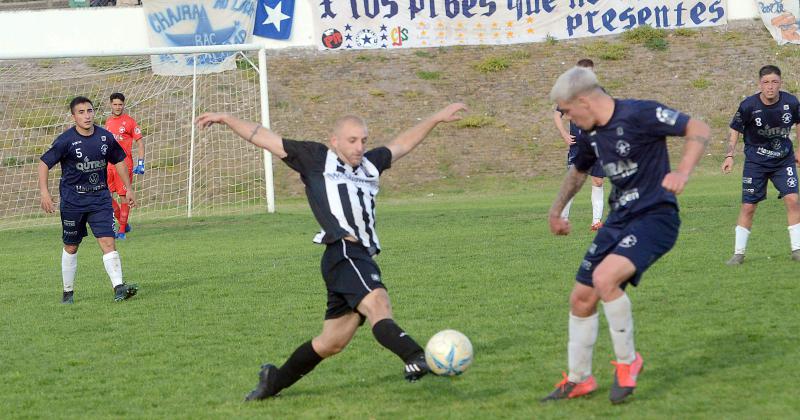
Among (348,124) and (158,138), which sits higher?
(348,124)

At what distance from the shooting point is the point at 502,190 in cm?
2614

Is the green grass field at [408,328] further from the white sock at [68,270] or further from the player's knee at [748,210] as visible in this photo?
the player's knee at [748,210]

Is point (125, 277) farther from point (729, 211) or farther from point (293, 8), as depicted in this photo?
point (293, 8)

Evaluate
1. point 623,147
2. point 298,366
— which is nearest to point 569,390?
point 623,147

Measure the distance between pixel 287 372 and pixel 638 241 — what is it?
2.26 meters

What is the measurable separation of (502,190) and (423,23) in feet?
26.5

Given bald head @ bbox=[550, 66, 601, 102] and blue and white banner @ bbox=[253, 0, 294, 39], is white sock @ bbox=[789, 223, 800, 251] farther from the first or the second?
blue and white banner @ bbox=[253, 0, 294, 39]

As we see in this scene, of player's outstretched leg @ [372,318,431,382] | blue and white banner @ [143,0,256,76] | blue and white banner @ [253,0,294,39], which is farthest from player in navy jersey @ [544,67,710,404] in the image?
blue and white banner @ [253,0,294,39]

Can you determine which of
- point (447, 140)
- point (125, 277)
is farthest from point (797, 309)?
point (447, 140)

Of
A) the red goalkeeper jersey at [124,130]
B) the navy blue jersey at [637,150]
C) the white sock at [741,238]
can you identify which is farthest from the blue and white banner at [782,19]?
the navy blue jersey at [637,150]

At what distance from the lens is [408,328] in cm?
853

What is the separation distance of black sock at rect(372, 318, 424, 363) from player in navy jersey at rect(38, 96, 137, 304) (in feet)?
18.8

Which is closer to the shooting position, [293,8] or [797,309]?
[797,309]

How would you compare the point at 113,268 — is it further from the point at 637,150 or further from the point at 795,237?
the point at 795,237
